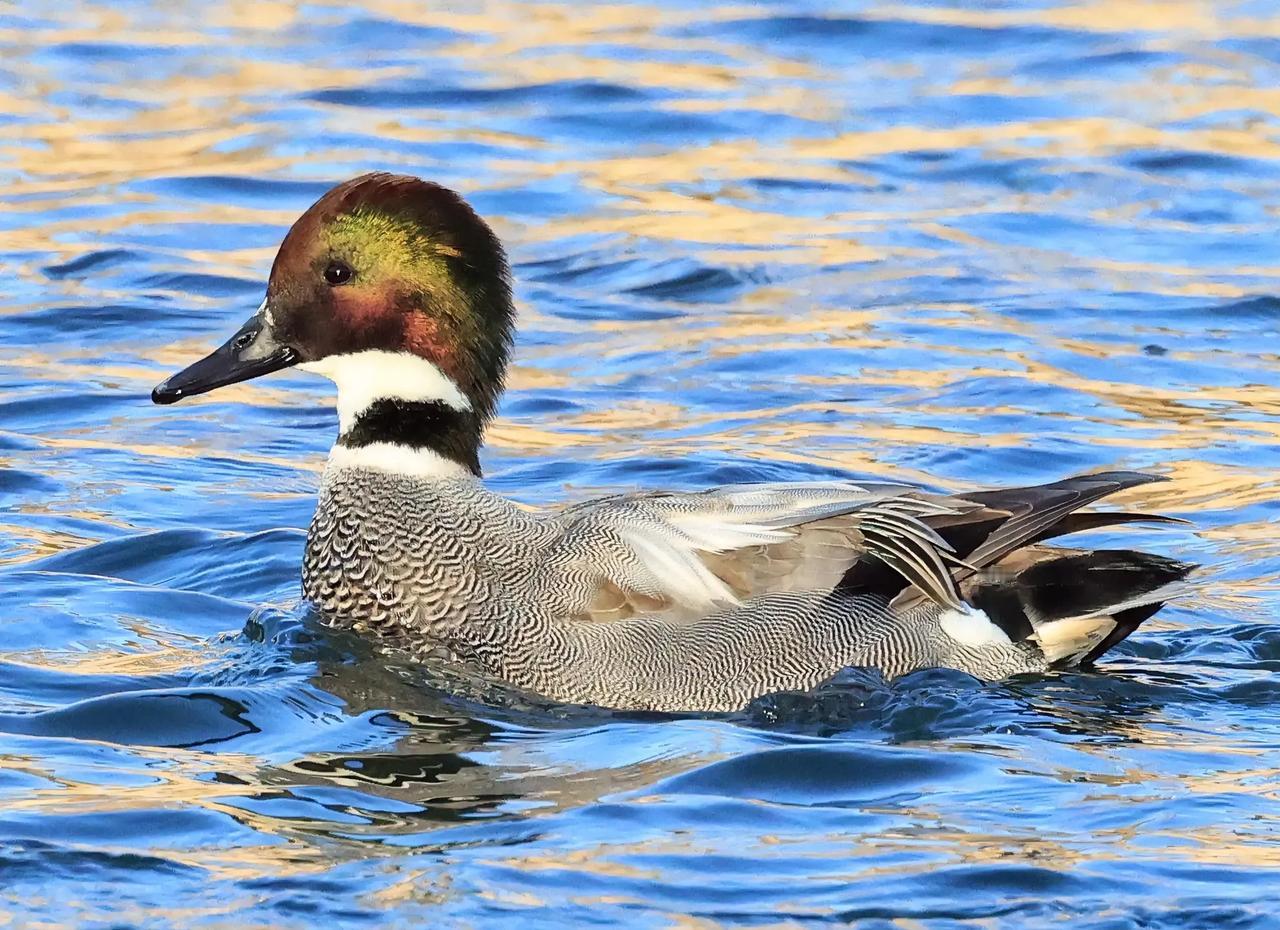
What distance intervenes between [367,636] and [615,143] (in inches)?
279

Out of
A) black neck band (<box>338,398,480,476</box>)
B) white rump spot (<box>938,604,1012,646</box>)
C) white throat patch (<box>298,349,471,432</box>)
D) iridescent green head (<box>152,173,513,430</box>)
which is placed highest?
iridescent green head (<box>152,173,513,430</box>)

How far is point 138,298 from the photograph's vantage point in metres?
11.2

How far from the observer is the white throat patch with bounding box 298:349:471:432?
22.9 ft

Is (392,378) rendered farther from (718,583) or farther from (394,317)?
(718,583)

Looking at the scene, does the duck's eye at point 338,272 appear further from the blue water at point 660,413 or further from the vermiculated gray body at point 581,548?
the blue water at point 660,413

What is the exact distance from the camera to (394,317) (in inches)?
273

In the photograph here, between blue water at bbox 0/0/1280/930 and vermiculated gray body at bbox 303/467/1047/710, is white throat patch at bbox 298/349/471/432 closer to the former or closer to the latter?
vermiculated gray body at bbox 303/467/1047/710

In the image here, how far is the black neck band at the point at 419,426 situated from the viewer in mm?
7012

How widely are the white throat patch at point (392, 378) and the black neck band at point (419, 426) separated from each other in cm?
2

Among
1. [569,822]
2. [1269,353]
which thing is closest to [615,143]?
[1269,353]

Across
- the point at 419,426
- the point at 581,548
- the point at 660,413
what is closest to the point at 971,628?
the point at 581,548

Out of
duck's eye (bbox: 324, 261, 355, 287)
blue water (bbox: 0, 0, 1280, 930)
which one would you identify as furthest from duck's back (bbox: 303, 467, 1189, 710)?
duck's eye (bbox: 324, 261, 355, 287)

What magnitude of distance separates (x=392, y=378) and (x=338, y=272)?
1.12ft

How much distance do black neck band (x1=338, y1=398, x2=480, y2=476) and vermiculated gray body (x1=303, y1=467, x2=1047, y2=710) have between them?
0.11 meters
